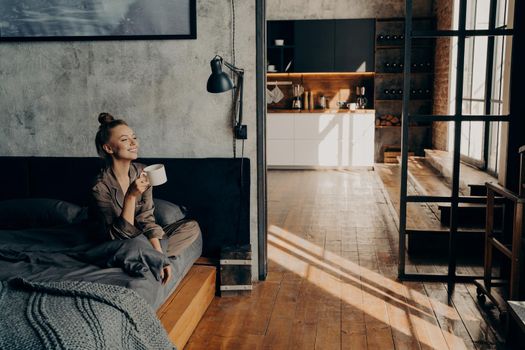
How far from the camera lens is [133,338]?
2.22 metres

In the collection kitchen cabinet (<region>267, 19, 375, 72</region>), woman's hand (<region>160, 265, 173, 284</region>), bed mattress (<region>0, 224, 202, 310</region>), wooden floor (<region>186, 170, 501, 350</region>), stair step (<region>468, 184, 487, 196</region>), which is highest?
kitchen cabinet (<region>267, 19, 375, 72</region>)

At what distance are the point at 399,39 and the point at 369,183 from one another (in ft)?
9.02

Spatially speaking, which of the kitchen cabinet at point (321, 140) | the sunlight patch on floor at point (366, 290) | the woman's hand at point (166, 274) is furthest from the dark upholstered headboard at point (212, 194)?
the kitchen cabinet at point (321, 140)

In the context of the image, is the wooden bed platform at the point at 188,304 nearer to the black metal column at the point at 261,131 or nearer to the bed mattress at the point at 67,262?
the bed mattress at the point at 67,262

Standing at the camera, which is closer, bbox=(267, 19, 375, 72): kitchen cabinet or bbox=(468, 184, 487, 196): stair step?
bbox=(468, 184, 487, 196): stair step

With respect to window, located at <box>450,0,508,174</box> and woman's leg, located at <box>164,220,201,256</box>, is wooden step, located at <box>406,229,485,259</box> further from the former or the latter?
woman's leg, located at <box>164,220,201,256</box>

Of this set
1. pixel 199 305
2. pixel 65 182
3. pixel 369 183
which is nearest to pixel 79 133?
pixel 65 182

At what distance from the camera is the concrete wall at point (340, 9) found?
30.2 ft

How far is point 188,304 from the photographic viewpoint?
296 cm

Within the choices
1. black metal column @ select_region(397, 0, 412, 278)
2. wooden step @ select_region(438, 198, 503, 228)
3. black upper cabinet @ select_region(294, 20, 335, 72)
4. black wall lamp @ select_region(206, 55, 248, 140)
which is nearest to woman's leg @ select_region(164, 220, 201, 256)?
black wall lamp @ select_region(206, 55, 248, 140)

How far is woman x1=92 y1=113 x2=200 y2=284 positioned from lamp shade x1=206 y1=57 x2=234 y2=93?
A: 23.9 inches

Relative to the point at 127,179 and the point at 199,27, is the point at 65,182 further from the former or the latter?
the point at 199,27

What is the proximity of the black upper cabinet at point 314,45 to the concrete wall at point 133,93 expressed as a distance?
5734mm

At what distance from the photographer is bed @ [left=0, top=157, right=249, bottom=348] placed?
2.35m
